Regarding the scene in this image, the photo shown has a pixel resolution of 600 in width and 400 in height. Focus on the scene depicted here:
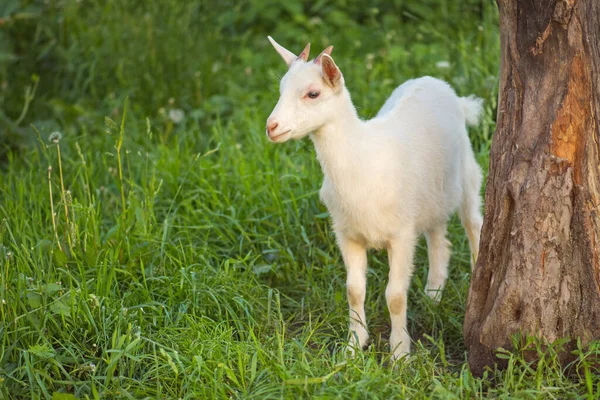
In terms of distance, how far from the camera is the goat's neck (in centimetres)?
386

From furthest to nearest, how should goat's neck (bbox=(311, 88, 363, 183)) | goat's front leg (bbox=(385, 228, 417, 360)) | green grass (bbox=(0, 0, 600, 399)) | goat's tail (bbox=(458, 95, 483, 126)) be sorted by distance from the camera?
1. goat's tail (bbox=(458, 95, 483, 126))
2. goat's front leg (bbox=(385, 228, 417, 360))
3. goat's neck (bbox=(311, 88, 363, 183))
4. green grass (bbox=(0, 0, 600, 399))

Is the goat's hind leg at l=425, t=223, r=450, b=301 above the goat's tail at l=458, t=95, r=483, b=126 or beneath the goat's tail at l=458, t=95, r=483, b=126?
beneath

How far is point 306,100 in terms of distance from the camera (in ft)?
12.3

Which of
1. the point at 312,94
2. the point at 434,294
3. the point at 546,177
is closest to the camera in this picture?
the point at 546,177

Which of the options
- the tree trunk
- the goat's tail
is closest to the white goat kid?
the goat's tail

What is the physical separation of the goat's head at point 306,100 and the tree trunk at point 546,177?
70 cm

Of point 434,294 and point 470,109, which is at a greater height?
point 470,109

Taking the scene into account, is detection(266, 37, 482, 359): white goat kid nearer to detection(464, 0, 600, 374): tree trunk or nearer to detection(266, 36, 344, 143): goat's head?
detection(266, 36, 344, 143): goat's head

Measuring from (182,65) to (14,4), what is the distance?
1289 mm

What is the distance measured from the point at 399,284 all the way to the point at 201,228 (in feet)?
4.21

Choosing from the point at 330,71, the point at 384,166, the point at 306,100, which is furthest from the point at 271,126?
the point at 384,166

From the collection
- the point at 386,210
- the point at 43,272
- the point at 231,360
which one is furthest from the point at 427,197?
the point at 43,272

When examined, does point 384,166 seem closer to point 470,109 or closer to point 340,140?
point 340,140

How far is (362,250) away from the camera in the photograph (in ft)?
13.9
